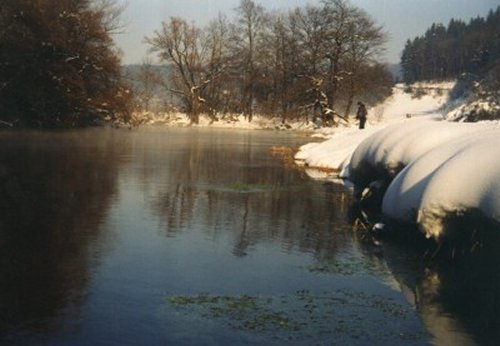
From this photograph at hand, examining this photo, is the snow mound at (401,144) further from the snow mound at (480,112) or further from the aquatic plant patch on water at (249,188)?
the snow mound at (480,112)

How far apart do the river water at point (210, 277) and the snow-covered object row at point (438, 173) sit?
70 cm

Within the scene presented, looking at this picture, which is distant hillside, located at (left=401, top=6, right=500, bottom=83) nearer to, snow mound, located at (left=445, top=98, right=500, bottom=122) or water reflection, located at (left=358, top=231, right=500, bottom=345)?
snow mound, located at (left=445, top=98, right=500, bottom=122)

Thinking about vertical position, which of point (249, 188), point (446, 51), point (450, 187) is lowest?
point (249, 188)

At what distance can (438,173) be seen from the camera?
876 cm

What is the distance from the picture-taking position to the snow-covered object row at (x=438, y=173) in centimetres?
803

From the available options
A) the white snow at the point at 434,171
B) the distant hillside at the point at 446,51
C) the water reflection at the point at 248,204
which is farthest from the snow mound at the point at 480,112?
the distant hillside at the point at 446,51

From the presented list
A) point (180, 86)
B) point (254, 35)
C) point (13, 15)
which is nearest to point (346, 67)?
point (254, 35)

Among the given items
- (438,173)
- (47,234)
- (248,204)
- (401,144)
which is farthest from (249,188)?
(438,173)

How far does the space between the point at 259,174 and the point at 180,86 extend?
62.9 m

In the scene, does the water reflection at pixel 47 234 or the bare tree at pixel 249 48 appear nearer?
the water reflection at pixel 47 234

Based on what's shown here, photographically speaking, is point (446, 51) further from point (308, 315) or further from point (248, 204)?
point (308, 315)

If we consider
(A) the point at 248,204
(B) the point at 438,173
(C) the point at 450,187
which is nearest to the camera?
(C) the point at 450,187

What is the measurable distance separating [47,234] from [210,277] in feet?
10.0

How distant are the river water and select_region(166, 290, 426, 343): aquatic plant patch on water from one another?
0.7 inches
